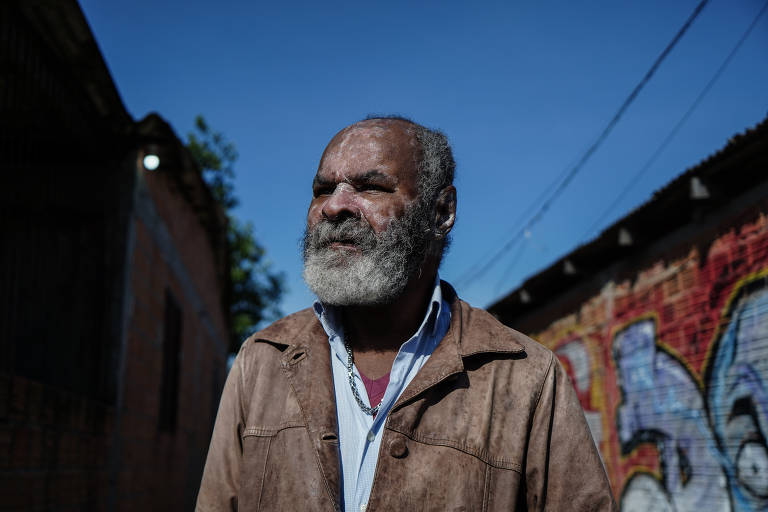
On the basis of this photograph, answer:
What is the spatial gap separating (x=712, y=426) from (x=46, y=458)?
503 cm

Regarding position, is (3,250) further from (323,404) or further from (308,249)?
(323,404)

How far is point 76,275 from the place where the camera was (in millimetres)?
5355

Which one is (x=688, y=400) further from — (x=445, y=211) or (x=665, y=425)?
(x=445, y=211)

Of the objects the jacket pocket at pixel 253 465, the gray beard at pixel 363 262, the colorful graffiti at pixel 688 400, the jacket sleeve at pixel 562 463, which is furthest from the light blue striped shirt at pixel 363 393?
the colorful graffiti at pixel 688 400

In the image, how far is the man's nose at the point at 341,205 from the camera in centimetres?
209

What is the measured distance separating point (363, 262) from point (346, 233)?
11 cm

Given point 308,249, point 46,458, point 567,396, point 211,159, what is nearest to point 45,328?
point 46,458

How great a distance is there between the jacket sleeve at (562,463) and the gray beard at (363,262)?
0.56 metres

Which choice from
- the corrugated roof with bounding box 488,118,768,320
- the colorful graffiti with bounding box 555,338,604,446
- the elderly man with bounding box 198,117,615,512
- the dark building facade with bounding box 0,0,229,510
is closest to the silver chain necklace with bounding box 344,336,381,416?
the elderly man with bounding box 198,117,615,512

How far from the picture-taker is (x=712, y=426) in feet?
18.4

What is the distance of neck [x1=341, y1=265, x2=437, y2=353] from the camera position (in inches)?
84.8

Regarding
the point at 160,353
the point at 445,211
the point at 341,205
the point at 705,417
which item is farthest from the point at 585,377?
the point at 341,205

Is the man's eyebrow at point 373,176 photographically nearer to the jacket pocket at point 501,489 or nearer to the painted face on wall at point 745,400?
the jacket pocket at point 501,489

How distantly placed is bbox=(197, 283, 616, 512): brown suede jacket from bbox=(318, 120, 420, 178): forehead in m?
0.60
